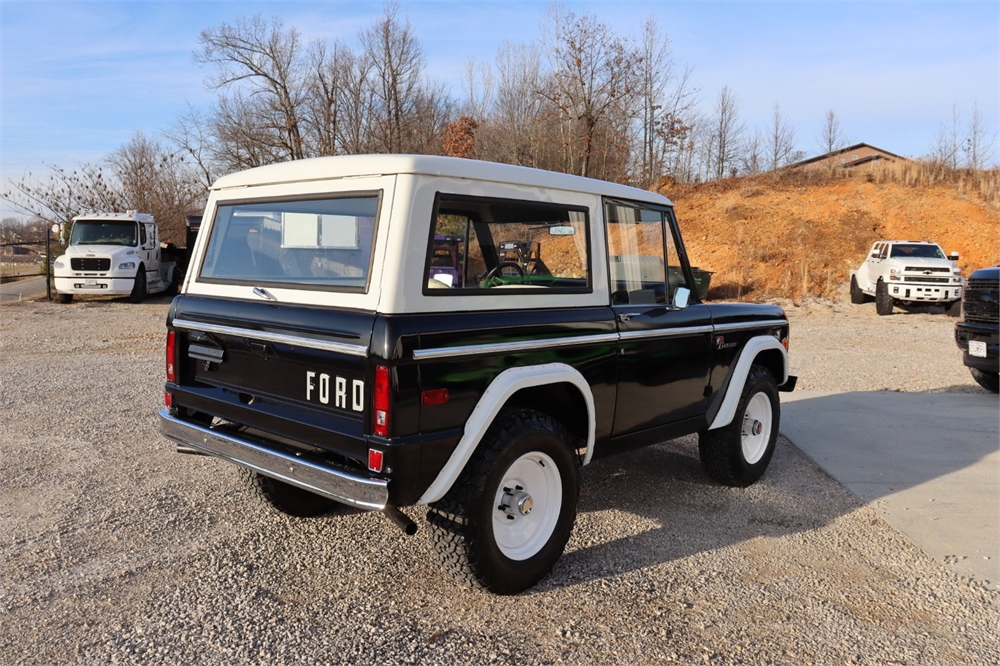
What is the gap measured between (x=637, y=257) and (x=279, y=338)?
7.24ft

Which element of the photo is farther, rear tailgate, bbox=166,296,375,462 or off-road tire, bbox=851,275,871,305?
off-road tire, bbox=851,275,871,305

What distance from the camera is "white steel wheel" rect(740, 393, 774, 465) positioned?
17.9 ft

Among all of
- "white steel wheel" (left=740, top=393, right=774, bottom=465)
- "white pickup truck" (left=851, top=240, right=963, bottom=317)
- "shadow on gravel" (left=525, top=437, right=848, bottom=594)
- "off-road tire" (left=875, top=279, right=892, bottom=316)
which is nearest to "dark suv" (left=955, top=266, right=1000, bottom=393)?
"shadow on gravel" (left=525, top=437, right=848, bottom=594)

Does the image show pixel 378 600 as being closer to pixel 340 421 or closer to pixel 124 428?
pixel 340 421

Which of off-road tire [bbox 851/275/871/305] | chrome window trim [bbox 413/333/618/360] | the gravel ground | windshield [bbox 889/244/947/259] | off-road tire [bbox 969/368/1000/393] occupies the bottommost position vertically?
the gravel ground

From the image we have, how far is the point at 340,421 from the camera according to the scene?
3.28 metres

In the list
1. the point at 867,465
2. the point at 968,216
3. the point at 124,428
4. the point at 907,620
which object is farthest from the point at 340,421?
the point at 968,216

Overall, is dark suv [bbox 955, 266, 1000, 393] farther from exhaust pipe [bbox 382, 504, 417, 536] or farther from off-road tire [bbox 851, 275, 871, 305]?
off-road tire [bbox 851, 275, 871, 305]

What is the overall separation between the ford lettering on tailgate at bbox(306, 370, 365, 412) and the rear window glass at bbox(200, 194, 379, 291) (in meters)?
0.41

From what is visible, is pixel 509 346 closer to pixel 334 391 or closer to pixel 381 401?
pixel 381 401

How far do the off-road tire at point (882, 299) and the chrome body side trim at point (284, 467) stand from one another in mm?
18658

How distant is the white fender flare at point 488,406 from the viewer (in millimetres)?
3254

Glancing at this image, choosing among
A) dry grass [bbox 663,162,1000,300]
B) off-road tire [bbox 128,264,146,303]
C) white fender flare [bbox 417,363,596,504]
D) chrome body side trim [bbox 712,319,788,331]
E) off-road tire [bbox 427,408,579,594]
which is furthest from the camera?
dry grass [bbox 663,162,1000,300]

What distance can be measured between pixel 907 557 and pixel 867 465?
1832 mm
